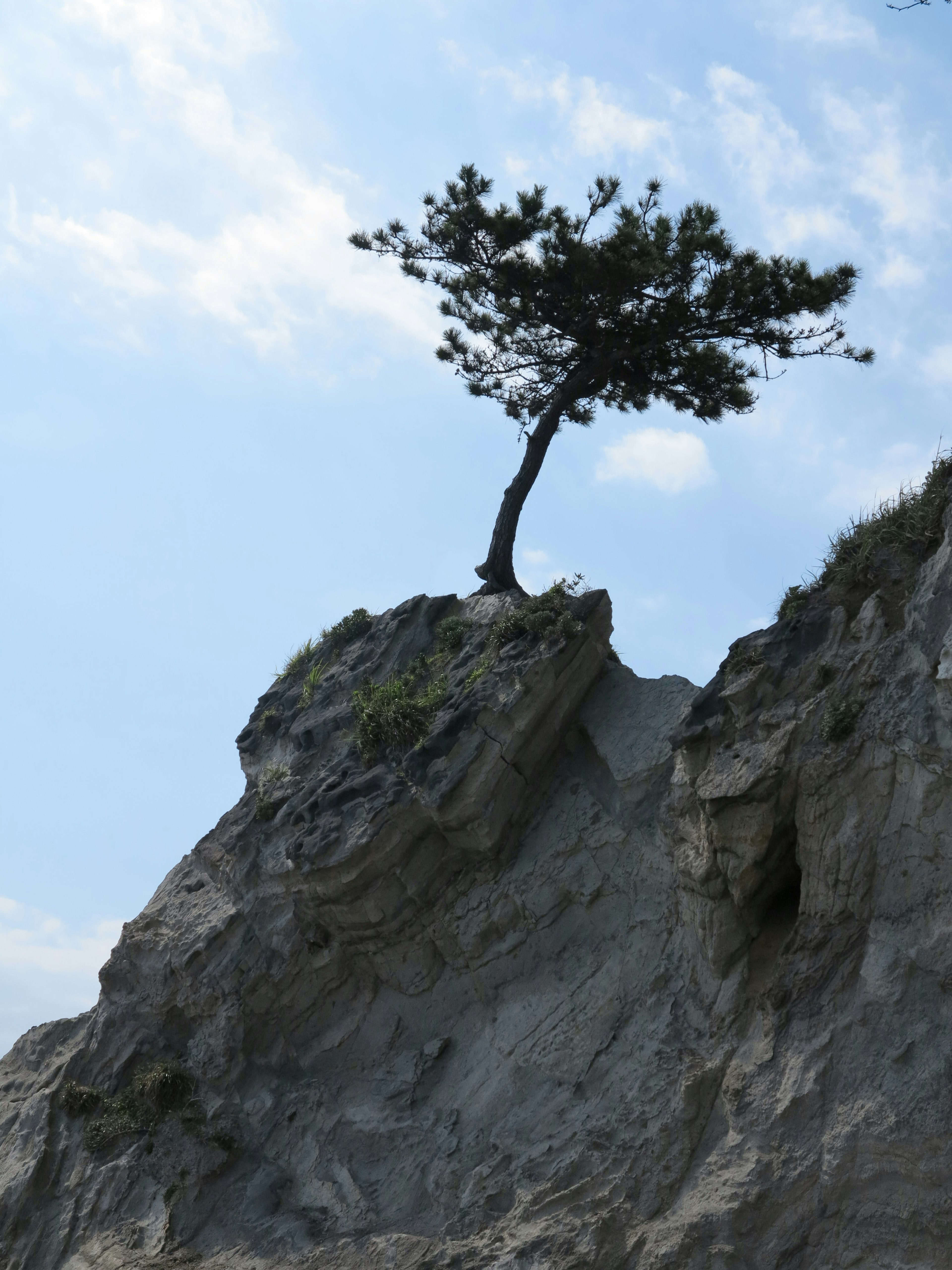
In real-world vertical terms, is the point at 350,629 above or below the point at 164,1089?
above

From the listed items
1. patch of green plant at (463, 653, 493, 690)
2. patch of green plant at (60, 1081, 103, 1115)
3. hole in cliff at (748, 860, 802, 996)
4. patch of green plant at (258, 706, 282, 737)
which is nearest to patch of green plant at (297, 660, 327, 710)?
patch of green plant at (258, 706, 282, 737)

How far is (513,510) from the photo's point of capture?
64.4 feet

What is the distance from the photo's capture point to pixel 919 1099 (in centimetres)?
1065

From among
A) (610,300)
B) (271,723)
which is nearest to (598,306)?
(610,300)

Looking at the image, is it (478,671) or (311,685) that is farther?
(311,685)

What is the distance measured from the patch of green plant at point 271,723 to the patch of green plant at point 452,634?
11.6 ft

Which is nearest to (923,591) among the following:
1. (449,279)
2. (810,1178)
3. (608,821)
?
(608,821)

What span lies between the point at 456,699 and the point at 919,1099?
26.4 ft

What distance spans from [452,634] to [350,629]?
285 cm

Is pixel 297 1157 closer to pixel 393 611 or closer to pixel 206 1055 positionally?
pixel 206 1055

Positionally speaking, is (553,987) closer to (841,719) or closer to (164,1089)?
(841,719)

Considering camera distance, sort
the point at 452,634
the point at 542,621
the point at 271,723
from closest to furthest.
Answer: the point at 542,621
the point at 452,634
the point at 271,723

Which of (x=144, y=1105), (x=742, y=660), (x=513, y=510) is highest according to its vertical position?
(x=513, y=510)

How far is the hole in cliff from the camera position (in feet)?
41.1
